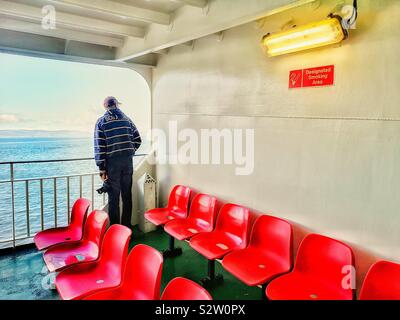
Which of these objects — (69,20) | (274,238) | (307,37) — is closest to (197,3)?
(307,37)

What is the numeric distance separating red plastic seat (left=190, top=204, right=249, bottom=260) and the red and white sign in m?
1.31

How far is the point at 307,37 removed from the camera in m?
2.02

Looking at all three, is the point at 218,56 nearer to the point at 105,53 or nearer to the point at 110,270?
the point at 105,53

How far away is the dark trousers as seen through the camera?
3.66 metres

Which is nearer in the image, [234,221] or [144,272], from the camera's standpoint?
[144,272]

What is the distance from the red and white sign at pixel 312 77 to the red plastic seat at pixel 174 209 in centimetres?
195

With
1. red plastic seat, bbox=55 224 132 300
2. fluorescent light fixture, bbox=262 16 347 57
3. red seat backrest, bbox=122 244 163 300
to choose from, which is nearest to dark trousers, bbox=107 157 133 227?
red plastic seat, bbox=55 224 132 300

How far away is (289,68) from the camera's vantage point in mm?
2418

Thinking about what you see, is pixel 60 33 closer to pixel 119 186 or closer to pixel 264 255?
pixel 119 186

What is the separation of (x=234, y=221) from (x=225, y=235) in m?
0.18

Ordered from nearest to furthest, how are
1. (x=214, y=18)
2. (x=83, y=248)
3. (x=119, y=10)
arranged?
(x=214, y=18) < (x=119, y=10) < (x=83, y=248)

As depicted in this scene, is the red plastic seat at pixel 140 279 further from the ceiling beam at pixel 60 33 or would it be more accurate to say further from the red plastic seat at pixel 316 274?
the ceiling beam at pixel 60 33

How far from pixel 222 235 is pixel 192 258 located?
0.70 meters
